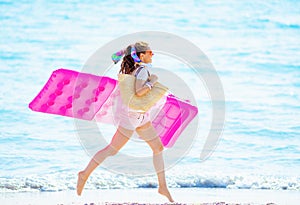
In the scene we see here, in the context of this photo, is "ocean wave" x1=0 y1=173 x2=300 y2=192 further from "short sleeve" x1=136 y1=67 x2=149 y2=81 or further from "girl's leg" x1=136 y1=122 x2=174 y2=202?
"short sleeve" x1=136 y1=67 x2=149 y2=81

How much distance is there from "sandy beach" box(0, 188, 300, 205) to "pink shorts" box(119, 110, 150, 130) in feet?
2.49

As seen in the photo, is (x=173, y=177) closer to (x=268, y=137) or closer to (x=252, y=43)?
(x=268, y=137)

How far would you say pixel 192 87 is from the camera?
11.2m

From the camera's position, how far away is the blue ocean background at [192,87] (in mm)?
6582

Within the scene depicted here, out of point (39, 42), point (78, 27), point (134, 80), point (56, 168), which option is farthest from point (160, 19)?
point (134, 80)

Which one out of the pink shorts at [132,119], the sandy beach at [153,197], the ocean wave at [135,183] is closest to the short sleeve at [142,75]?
the pink shorts at [132,119]

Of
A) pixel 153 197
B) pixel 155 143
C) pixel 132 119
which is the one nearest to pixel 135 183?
pixel 153 197

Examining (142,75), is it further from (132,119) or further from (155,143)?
(155,143)

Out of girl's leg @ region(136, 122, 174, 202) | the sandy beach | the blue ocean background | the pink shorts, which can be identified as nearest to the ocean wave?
the blue ocean background

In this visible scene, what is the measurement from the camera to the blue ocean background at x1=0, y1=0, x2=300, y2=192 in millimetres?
6582

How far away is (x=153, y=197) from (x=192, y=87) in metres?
5.59

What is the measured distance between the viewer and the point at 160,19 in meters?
18.2

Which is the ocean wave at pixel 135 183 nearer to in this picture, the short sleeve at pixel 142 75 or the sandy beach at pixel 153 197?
the sandy beach at pixel 153 197

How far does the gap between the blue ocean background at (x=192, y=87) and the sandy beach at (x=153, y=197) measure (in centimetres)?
19
